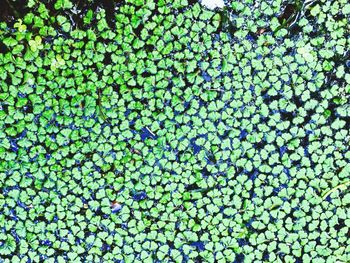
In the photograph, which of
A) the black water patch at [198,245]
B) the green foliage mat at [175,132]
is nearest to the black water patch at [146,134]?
the green foliage mat at [175,132]

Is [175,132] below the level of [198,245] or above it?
above

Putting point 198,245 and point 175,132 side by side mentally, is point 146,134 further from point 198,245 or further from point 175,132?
point 198,245

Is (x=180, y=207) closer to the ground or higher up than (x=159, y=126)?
closer to the ground

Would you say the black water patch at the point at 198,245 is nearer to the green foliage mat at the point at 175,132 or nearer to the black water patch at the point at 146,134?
the green foliage mat at the point at 175,132

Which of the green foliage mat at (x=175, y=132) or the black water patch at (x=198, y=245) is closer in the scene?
the green foliage mat at (x=175, y=132)

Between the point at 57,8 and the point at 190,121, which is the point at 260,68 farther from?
the point at 57,8

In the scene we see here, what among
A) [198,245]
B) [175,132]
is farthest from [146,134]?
[198,245]

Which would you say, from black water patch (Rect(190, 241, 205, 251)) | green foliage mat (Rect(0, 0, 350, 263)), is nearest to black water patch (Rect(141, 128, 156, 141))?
green foliage mat (Rect(0, 0, 350, 263))

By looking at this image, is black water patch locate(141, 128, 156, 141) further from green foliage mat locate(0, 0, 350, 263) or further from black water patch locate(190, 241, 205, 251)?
black water patch locate(190, 241, 205, 251)

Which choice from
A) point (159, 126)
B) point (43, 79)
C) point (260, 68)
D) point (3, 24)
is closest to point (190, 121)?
point (159, 126)
